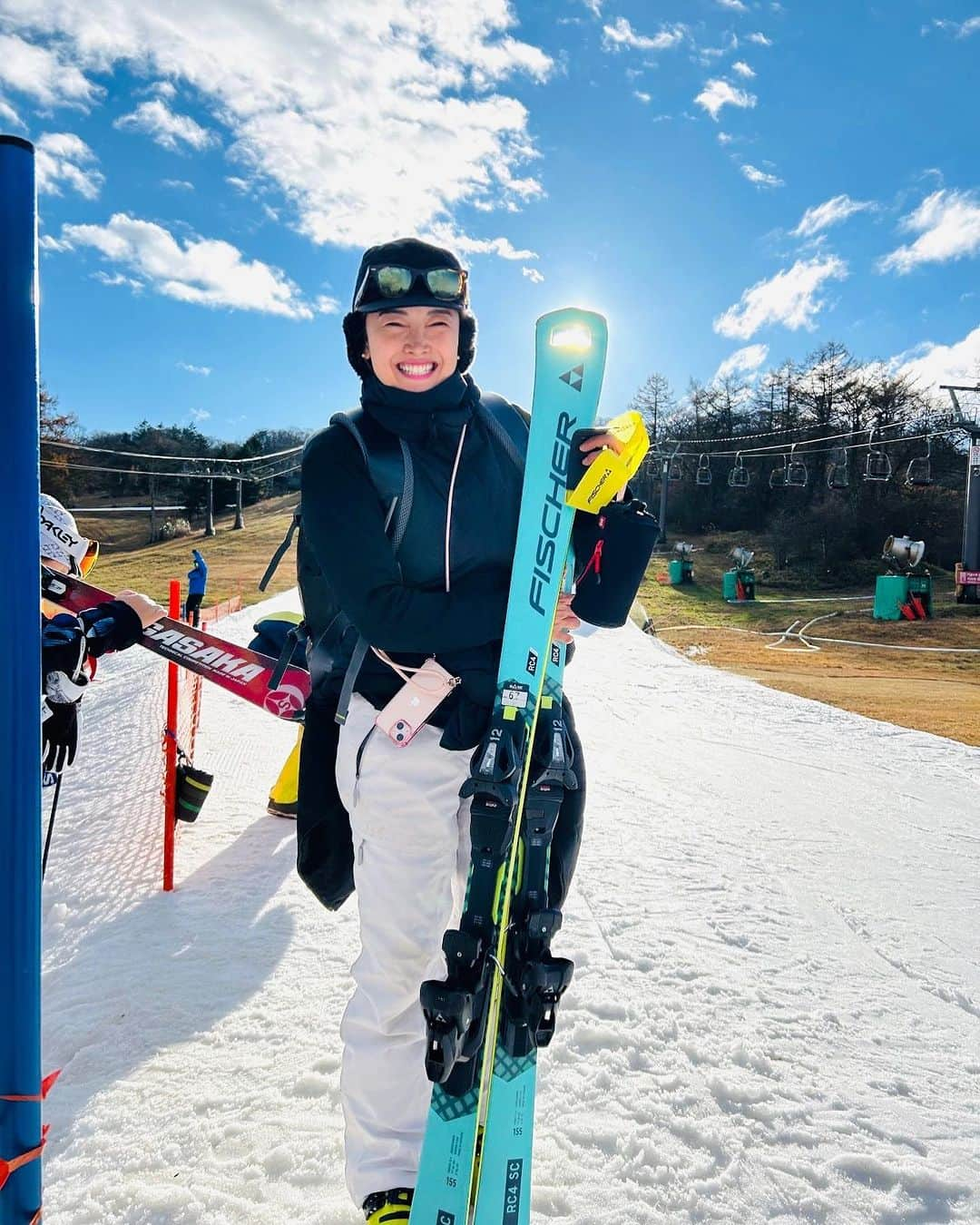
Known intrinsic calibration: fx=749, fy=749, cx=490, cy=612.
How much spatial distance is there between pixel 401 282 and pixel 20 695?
3.92 feet

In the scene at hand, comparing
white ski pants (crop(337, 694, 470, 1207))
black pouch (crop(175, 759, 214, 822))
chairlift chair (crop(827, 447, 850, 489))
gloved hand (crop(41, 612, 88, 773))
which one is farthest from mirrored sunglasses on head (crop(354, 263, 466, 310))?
chairlift chair (crop(827, 447, 850, 489))

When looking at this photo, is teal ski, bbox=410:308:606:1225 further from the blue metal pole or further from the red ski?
the red ski

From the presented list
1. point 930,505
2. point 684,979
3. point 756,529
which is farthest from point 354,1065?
point 756,529

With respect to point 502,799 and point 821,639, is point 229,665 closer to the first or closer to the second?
point 502,799

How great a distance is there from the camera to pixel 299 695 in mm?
3975

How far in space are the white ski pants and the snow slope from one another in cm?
31

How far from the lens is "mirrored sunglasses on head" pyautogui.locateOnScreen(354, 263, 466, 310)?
1.76 meters

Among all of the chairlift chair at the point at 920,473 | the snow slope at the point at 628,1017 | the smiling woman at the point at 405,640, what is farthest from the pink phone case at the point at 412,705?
the chairlift chair at the point at 920,473

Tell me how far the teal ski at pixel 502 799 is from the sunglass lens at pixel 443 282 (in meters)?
0.25

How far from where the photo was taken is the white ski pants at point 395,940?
166 centimetres

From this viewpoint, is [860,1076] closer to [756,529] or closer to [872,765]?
[872,765]

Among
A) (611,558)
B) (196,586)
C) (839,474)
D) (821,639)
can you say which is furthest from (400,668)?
(839,474)

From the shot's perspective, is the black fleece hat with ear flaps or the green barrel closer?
the black fleece hat with ear flaps

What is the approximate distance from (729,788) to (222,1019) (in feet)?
12.6
